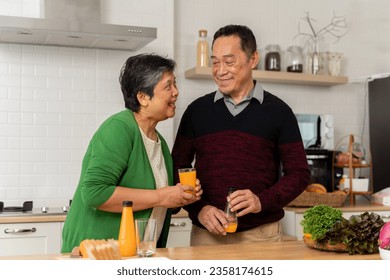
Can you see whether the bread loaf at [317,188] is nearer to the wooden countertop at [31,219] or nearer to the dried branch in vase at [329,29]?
the dried branch in vase at [329,29]

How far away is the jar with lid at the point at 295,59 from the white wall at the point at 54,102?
1151 millimetres

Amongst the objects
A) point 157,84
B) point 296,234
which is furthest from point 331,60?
point 157,84

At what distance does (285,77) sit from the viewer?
15.6 feet

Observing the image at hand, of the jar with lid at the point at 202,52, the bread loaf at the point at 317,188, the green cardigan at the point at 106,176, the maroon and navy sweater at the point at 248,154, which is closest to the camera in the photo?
the green cardigan at the point at 106,176

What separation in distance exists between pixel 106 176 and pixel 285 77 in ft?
9.79

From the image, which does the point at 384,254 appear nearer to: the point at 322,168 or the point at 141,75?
the point at 141,75

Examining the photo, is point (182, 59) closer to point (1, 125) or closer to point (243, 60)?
point (1, 125)

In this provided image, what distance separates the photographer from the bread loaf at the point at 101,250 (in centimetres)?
178

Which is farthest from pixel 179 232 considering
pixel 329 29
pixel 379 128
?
pixel 329 29

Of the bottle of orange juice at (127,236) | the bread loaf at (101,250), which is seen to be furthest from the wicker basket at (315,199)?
the bread loaf at (101,250)

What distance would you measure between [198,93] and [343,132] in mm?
1512

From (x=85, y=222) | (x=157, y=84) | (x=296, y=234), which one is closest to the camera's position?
(x=85, y=222)

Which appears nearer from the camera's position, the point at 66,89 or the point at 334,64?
the point at 66,89

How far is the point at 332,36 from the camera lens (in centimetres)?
524
